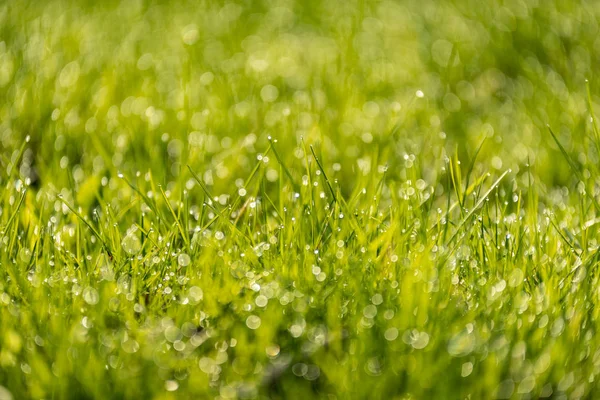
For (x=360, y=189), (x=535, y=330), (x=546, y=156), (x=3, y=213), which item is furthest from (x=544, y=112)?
(x=3, y=213)

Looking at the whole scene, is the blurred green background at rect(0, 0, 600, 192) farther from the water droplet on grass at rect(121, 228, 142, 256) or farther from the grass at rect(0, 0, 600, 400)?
the water droplet on grass at rect(121, 228, 142, 256)

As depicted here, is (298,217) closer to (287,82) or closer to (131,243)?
(131,243)

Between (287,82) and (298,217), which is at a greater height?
(298,217)

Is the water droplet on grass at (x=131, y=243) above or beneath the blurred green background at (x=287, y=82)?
above

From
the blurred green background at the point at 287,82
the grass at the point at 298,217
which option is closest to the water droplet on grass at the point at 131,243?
the grass at the point at 298,217

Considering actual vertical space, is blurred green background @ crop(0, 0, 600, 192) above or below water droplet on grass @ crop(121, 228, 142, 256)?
below

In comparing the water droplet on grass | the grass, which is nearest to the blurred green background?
the grass

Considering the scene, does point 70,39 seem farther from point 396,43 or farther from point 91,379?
point 91,379

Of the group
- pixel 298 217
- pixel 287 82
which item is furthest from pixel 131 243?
pixel 287 82

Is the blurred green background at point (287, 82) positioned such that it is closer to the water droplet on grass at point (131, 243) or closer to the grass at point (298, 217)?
the grass at point (298, 217)
